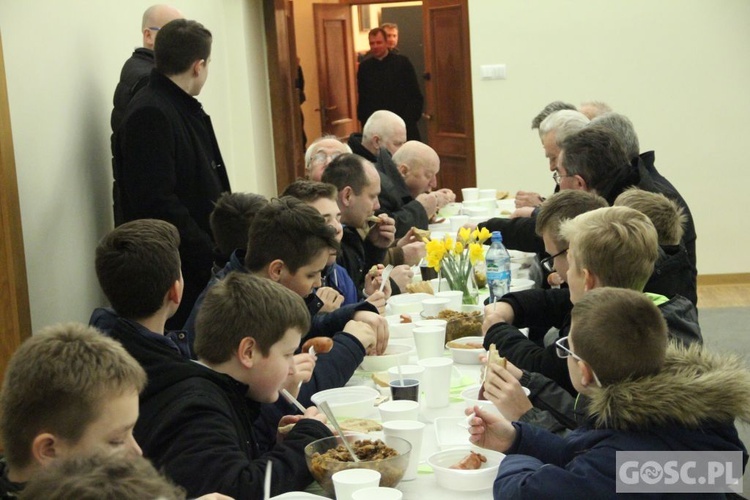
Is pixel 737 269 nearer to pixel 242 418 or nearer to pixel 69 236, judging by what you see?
pixel 69 236

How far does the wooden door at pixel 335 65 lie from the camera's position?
1086 cm

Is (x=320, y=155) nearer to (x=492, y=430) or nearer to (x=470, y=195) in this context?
(x=470, y=195)

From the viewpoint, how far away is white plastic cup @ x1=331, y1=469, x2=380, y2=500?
1734 millimetres

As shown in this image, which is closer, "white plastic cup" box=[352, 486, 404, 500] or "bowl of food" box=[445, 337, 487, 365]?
"white plastic cup" box=[352, 486, 404, 500]

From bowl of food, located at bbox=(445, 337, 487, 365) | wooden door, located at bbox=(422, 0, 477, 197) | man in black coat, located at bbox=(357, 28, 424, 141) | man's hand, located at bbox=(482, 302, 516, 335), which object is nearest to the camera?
bowl of food, located at bbox=(445, 337, 487, 365)

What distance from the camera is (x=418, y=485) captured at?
1.91m

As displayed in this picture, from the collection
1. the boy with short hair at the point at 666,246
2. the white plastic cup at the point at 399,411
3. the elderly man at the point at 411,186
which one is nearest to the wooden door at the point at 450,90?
the elderly man at the point at 411,186

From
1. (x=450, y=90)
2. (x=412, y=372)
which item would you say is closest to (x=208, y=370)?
(x=412, y=372)

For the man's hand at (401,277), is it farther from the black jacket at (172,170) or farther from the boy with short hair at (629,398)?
the boy with short hair at (629,398)

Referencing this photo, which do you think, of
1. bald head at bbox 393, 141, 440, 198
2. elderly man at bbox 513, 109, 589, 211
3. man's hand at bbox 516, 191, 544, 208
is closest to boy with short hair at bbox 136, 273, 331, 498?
elderly man at bbox 513, 109, 589, 211

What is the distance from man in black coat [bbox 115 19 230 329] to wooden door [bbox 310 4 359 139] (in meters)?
6.64

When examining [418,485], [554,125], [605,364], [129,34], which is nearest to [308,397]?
[418,485]

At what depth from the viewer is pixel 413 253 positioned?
4.47 meters

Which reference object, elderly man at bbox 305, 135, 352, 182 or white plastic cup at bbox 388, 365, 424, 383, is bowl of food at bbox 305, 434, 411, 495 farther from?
elderly man at bbox 305, 135, 352, 182
